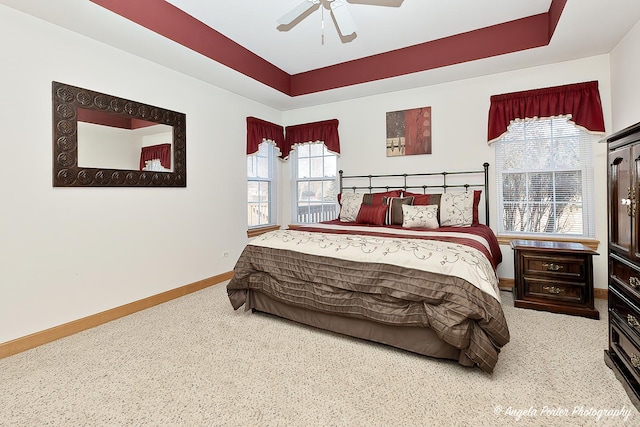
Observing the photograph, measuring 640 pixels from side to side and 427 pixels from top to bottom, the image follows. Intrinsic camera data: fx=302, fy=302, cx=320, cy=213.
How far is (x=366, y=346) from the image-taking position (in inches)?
85.5

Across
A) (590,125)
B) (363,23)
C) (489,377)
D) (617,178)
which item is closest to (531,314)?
(489,377)

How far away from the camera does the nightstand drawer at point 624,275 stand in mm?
1549

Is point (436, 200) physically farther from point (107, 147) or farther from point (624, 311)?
point (107, 147)

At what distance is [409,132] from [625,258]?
2740 mm

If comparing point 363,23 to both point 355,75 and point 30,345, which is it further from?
point 30,345

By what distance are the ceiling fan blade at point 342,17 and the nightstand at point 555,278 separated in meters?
2.43

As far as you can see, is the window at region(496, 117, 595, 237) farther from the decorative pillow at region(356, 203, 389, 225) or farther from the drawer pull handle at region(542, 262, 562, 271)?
the decorative pillow at region(356, 203, 389, 225)

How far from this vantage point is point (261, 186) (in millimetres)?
4684

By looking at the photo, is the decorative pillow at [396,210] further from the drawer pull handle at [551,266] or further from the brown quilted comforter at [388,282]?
the drawer pull handle at [551,266]

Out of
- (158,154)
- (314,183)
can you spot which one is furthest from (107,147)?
(314,183)

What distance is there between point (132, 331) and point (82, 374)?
0.60m

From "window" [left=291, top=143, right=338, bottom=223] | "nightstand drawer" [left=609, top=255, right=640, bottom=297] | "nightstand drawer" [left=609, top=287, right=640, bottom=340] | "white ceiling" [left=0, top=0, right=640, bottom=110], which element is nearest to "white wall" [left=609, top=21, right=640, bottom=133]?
"white ceiling" [left=0, top=0, right=640, bottom=110]

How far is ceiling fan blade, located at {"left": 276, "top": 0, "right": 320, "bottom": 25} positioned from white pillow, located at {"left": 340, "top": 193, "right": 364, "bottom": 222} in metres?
2.12

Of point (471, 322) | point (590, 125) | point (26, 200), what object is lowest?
point (471, 322)
